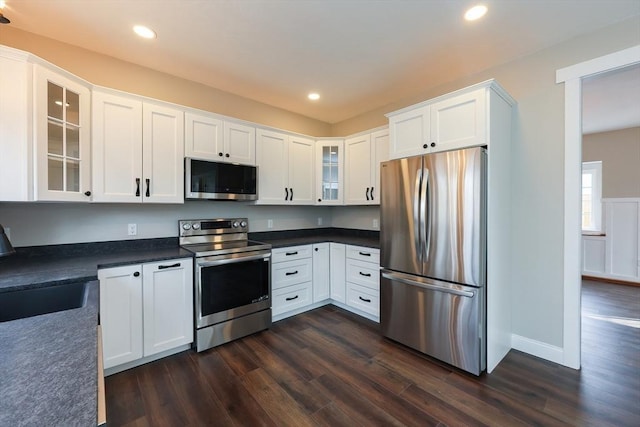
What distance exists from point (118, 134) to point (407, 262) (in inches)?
113

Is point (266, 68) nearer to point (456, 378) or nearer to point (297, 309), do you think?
point (297, 309)

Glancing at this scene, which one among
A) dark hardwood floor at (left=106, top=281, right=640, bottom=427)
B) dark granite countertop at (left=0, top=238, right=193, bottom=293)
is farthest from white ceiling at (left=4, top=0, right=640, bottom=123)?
dark hardwood floor at (left=106, top=281, right=640, bottom=427)

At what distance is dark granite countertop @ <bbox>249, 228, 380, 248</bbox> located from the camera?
11.0 feet

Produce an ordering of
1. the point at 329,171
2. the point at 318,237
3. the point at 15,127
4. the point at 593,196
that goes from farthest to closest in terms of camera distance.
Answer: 1. the point at 593,196
2. the point at 318,237
3. the point at 329,171
4. the point at 15,127

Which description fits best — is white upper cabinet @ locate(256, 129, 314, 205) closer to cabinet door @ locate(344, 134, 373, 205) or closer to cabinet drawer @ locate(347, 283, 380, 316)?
cabinet door @ locate(344, 134, 373, 205)

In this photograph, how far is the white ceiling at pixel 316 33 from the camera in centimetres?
192

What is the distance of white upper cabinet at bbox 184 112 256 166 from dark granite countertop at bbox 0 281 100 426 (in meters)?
2.06

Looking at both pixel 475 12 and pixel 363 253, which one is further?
pixel 363 253

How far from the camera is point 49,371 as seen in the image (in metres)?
0.71

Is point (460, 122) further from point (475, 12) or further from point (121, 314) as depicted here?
point (121, 314)

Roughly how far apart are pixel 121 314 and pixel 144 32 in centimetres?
229

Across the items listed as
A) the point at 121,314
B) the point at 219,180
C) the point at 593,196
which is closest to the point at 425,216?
the point at 219,180

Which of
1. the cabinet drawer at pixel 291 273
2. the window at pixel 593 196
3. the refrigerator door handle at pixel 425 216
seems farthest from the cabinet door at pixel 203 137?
the window at pixel 593 196

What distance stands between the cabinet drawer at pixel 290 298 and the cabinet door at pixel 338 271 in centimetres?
35
